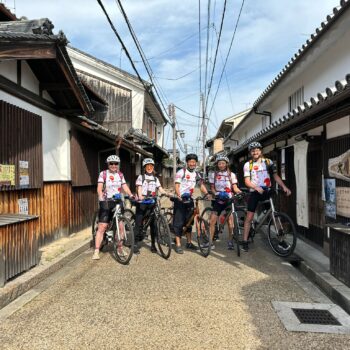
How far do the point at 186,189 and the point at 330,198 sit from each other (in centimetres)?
269

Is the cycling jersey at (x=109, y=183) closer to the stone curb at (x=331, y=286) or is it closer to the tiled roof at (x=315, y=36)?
the stone curb at (x=331, y=286)

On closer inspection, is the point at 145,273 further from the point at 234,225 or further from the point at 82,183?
the point at 82,183

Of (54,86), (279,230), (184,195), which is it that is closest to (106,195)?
(184,195)

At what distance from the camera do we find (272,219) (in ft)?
22.7

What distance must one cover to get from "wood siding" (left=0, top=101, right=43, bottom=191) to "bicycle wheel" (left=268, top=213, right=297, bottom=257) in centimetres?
470

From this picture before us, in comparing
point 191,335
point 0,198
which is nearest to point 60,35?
point 0,198

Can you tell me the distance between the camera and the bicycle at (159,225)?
7051 millimetres

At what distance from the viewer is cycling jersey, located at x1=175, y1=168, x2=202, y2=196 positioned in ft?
24.5

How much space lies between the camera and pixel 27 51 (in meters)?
5.55

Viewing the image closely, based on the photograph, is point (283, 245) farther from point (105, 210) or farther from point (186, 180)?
point (105, 210)

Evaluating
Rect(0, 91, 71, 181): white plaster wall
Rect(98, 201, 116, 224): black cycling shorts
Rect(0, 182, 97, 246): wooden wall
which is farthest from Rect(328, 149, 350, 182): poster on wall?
Rect(0, 91, 71, 181): white plaster wall

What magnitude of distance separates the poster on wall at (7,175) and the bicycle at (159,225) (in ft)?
7.83

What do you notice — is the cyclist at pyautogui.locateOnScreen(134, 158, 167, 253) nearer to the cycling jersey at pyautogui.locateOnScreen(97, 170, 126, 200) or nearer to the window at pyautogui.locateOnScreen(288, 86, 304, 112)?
the cycling jersey at pyautogui.locateOnScreen(97, 170, 126, 200)

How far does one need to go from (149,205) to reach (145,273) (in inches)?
69.3
